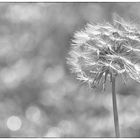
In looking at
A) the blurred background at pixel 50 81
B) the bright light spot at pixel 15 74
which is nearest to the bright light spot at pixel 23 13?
the blurred background at pixel 50 81

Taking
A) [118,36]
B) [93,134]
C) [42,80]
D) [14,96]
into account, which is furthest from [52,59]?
[118,36]

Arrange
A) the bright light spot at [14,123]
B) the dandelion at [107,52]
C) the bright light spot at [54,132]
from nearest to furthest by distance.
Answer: the dandelion at [107,52]
the bright light spot at [54,132]
the bright light spot at [14,123]

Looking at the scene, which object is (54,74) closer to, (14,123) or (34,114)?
(34,114)

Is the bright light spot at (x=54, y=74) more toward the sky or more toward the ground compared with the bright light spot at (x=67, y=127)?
Result: more toward the sky

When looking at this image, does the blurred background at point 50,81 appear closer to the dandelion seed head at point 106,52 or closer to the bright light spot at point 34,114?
the bright light spot at point 34,114

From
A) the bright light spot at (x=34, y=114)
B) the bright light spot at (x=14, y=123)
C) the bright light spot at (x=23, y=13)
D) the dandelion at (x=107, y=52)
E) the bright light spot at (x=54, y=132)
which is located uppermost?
the bright light spot at (x=23, y=13)

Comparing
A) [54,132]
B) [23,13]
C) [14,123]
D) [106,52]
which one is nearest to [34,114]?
[14,123]
